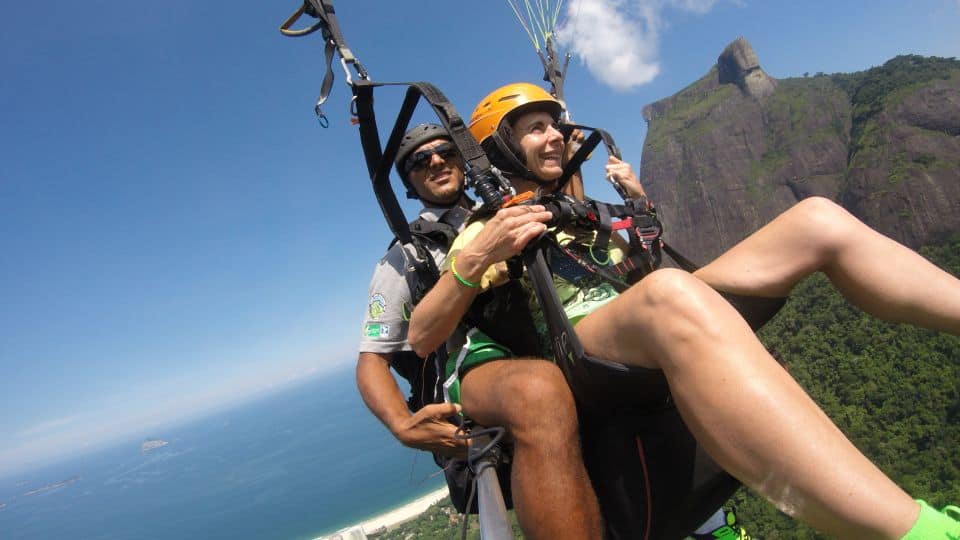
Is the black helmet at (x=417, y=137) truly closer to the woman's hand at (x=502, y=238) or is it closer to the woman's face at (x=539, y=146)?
the woman's face at (x=539, y=146)

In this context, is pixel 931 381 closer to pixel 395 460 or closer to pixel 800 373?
pixel 800 373

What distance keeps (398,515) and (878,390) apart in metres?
61.2

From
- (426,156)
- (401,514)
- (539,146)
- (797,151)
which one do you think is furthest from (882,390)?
(797,151)

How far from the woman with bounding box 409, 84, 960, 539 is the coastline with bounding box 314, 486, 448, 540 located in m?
74.1

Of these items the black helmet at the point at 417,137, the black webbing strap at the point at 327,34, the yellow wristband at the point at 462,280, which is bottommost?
the yellow wristband at the point at 462,280

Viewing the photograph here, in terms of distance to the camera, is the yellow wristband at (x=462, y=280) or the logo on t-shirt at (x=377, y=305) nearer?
the yellow wristband at (x=462, y=280)

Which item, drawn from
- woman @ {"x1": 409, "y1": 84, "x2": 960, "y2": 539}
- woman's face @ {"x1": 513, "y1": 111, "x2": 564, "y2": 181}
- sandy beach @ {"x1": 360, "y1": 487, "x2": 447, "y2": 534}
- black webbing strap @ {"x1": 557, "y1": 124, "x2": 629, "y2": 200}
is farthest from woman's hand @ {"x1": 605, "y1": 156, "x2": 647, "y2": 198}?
sandy beach @ {"x1": 360, "y1": 487, "x2": 447, "y2": 534}

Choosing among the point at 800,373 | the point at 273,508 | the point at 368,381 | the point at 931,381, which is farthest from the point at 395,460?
the point at 368,381

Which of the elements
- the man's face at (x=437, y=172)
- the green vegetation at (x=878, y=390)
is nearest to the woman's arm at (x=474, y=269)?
the man's face at (x=437, y=172)

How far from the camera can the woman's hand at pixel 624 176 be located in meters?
2.94

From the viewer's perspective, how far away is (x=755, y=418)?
1259 millimetres

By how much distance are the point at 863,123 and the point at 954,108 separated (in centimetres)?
1465

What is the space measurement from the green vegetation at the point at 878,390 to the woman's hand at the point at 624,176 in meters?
37.3

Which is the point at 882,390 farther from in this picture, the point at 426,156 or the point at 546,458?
the point at 546,458
